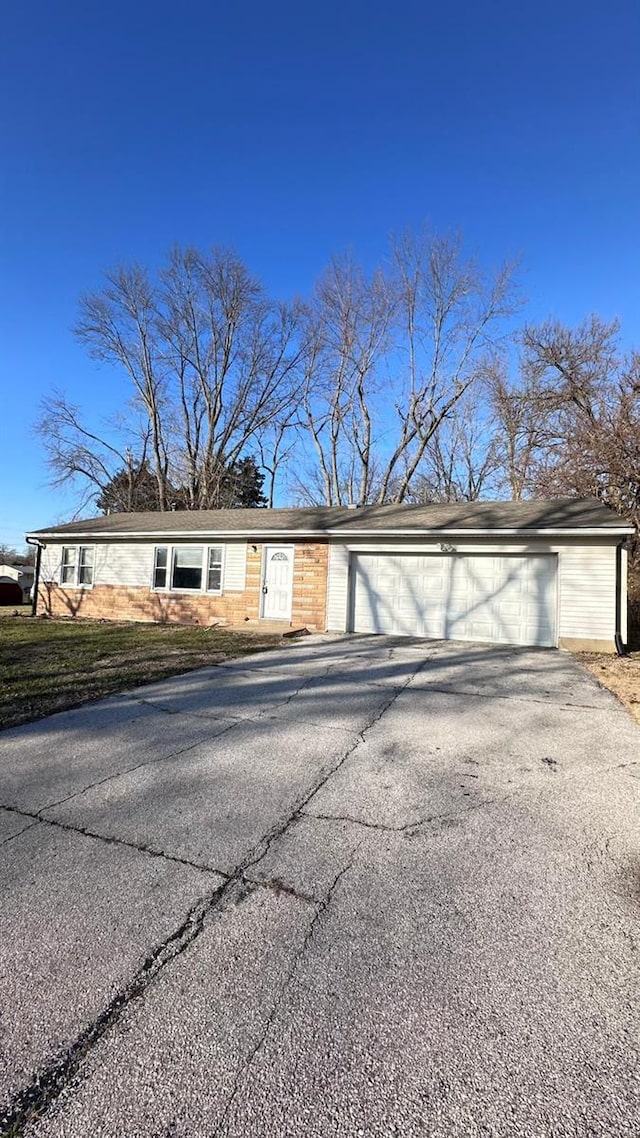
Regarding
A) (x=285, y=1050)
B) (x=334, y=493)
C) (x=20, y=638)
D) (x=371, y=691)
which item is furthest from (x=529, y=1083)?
(x=334, y=493)

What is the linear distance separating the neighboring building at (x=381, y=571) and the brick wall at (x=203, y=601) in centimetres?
4

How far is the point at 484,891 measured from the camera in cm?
247

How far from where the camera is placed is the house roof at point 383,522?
1074 centimetres

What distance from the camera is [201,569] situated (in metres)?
14.3

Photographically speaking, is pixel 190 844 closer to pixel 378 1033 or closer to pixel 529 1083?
pixel 378 1033

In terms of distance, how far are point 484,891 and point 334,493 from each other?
26.6 m

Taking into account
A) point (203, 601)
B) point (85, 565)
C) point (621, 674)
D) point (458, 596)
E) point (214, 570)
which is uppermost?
Answer: point (85, 565)

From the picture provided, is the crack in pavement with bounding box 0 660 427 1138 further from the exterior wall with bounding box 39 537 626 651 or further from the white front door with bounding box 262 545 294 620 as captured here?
the white front door with bounding box 262 545 294 620

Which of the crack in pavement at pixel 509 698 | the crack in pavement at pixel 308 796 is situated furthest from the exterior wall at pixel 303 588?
the crack in pavement at pixel 308 796

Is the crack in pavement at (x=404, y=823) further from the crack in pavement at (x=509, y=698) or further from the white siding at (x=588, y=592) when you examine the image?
the white siding at (x=588, y=592)

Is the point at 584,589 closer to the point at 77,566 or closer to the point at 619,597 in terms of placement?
the point at 619,597

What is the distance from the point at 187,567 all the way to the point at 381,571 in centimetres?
561

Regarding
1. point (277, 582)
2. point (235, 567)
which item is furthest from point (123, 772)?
point (235, 567)

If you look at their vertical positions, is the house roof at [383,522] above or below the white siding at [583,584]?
above
